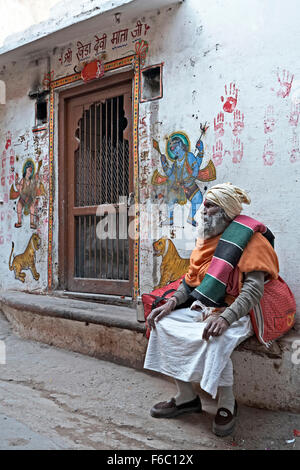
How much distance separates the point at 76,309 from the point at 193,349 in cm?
191

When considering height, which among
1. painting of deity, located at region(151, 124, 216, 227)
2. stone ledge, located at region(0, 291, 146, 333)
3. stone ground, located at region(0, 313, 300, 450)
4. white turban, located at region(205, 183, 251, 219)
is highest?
painting of deity, located at region(151, 124, 216, 227)

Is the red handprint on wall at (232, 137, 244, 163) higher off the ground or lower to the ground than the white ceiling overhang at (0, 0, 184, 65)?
lower

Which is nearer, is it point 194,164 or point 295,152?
point 295,152

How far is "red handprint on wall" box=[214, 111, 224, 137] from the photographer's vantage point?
149 inches

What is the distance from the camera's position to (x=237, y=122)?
367 cm

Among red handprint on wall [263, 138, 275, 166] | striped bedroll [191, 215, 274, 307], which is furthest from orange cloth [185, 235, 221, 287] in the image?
red handprint on wall [263, 138, 275, 166]

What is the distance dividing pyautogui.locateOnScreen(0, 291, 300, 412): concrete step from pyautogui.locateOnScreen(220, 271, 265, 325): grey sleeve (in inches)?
16.2

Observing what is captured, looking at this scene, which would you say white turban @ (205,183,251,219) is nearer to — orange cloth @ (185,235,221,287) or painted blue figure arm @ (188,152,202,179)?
orange cloth @ (185,235,221,287)

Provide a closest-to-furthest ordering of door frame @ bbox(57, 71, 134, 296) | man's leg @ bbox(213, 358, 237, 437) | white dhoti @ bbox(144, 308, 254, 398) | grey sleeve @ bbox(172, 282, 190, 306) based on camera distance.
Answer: white dhoti @ bbox(144, 308, 254, 398), man's leg @ bbox(213, 358, 237, 437), grey sleeve @ bbox(172, 282, 190, 306), door frame @ bbox(57, 71, 134, 296)

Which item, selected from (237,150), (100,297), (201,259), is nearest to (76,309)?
(100,297)

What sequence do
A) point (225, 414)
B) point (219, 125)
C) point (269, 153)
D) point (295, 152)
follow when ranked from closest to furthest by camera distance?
point (225, 414)
point (295, 152)
point (269, 153)
point (219, 125)

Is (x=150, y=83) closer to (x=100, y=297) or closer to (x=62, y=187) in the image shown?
(x=62, y=187)

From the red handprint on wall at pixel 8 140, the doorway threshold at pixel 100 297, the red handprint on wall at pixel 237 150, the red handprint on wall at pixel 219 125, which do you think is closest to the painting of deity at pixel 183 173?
the red handprint on wall at pixel 219 125
